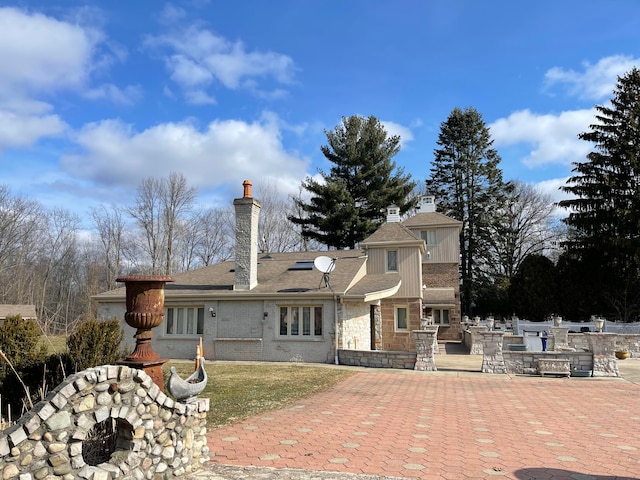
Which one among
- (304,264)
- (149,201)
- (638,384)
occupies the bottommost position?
(638,384)

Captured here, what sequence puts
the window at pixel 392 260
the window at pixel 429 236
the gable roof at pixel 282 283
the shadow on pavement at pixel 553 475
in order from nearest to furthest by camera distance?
1. the shadow on pavement at pixel 553 475
2. the gable roof at pixel 282 283
3. the window at pixel 392 260
4. the window at pixel 429 236

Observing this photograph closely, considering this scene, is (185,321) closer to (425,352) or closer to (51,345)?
(425,352)

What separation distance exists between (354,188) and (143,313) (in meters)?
31.1

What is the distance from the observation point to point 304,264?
18547mm

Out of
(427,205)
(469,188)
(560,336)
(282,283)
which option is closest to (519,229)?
(469,188)

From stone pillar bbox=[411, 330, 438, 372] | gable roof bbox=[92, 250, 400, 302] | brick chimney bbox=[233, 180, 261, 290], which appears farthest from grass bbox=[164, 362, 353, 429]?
brick chimney bbox=[233, 180, 261, 290]

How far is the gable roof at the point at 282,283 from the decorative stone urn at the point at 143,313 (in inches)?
369

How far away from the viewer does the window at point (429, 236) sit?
95.6 feet

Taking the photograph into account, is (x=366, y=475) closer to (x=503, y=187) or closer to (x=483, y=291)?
(x=483, y=291)

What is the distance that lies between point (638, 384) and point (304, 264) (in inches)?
468

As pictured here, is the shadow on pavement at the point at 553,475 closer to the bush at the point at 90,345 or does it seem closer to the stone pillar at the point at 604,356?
the bush at the point at 90,345

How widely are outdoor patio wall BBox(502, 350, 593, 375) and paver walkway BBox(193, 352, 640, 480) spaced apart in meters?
2.48

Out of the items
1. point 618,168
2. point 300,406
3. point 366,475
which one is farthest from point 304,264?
point 618,168

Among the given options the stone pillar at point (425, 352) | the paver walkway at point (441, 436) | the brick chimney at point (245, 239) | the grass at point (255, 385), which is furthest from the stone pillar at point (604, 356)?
the brick chimney at point (245, 239)
